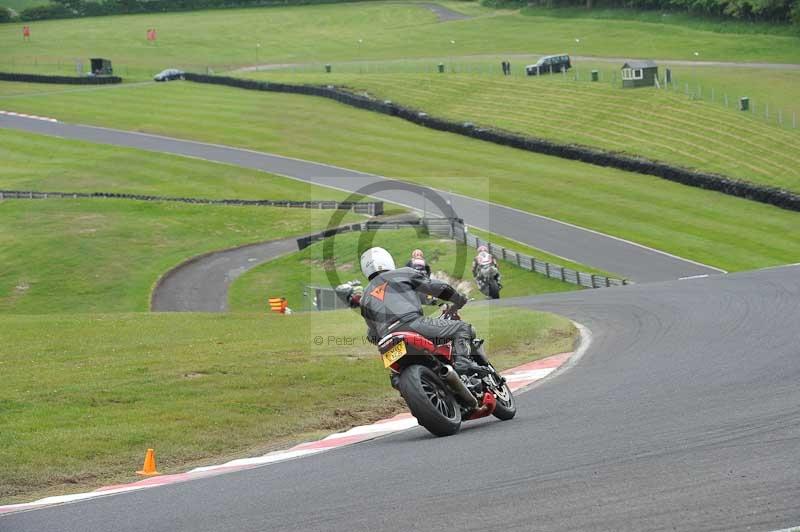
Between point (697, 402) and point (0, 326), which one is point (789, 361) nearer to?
point (697, 402)

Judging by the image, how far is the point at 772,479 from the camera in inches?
319

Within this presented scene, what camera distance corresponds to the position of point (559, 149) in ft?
201

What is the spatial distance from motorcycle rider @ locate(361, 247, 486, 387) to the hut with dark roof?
62.1 m

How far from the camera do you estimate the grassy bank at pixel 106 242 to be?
40.6 meters

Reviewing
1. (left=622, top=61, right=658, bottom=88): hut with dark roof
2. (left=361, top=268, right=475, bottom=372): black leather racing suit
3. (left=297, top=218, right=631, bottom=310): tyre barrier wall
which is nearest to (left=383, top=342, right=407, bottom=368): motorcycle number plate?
(left=361, top=268, right=475, bottom=372): black leather racing suit

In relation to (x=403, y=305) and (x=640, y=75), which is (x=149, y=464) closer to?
(x=403, y=305)

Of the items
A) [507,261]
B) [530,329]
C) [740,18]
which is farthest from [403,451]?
[740,18]

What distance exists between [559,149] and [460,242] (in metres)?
20.3

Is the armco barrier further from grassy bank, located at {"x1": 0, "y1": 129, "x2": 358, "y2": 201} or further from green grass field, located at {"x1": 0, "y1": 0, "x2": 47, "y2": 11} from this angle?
green grass field, located at {"x1": 0, "y1": 0, "x2": 47, "y2": 11}

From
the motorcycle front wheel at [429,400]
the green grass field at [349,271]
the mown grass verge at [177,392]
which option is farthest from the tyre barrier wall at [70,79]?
the motorcycle front wheel at [429,400]

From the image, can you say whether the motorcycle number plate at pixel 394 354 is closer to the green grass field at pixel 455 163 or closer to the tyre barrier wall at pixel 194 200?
the green grass field at pixel 455 163

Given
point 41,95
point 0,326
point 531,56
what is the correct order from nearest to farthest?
point 0,326
point 41,95
point 531,56

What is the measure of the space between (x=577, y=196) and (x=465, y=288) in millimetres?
17130

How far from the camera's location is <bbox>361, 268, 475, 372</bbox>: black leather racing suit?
11.7 m
